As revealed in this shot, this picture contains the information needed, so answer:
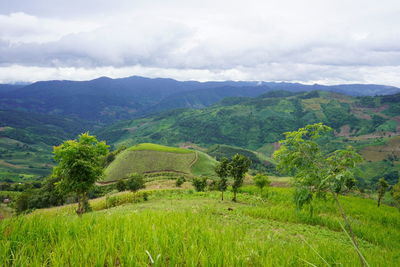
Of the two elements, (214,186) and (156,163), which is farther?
(156,163)

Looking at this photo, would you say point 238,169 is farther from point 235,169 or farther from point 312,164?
point 312,164

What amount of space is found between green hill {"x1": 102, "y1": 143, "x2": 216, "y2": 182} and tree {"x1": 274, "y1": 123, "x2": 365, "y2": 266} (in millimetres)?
108949

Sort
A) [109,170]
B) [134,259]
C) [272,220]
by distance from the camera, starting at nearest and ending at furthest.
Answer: [134,259], [272,220], [109,170]

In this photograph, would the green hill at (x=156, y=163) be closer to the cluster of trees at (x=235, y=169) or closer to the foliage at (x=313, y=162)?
the cluster of trees at (x=235, y=169)

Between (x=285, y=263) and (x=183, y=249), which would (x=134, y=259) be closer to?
(x=183, y=249)

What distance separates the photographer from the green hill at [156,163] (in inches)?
4503

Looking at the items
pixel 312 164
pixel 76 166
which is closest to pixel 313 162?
pixel 312 164

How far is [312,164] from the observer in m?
5.19

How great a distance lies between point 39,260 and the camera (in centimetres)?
290

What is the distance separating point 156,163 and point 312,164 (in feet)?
399

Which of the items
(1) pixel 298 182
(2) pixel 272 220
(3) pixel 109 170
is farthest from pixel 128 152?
(1) pixel 298 182

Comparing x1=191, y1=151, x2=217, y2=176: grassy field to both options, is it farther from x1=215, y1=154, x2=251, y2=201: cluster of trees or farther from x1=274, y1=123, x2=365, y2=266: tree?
x1=274, y1=123, x2=365, y2=266: tree

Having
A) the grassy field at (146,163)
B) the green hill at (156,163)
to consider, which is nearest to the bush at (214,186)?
the green hill at (156,163)

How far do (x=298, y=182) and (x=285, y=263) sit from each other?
265 centimetres
